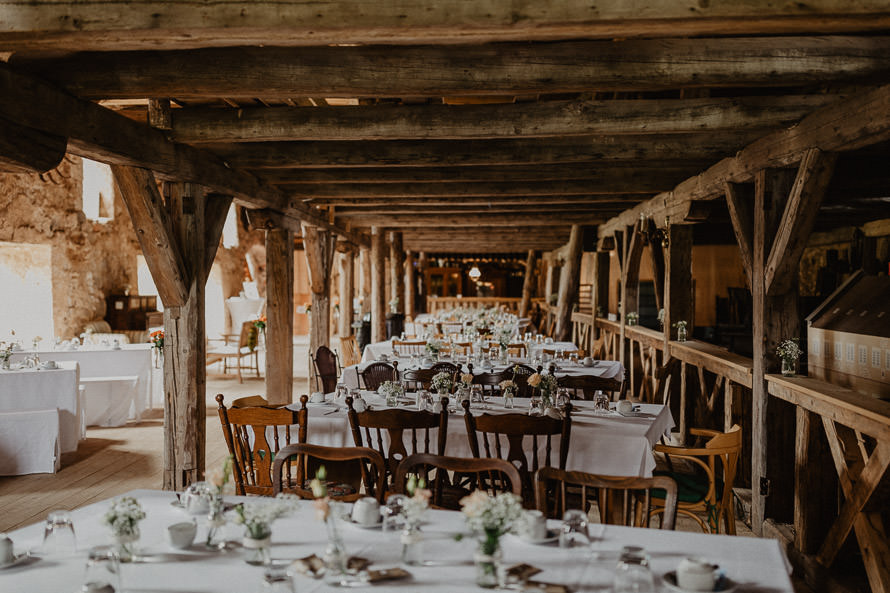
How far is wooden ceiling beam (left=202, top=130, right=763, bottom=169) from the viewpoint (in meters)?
5.46

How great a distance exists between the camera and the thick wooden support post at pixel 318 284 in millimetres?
9742

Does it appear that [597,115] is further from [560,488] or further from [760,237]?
[560,488]

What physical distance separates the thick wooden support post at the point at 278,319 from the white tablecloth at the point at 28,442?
2342 millimetres

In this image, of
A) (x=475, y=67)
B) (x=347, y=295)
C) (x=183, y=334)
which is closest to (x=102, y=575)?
(x=475, y=67)

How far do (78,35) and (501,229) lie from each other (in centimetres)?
1300

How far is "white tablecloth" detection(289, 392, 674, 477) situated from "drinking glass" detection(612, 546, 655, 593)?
2205mm

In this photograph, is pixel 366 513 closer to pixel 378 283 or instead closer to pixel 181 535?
pixel 181 535

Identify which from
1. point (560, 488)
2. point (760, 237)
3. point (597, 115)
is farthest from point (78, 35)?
point (760, 237)

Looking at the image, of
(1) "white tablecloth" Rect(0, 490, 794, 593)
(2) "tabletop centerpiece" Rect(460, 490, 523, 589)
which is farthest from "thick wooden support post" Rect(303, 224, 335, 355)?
(2) "tabletop centerpiece" Rect(460, 490, 523, 589)

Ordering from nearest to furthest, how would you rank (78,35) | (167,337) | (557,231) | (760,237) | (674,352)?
(78,35) < (760,237) < (167,337) < (674,352) < (557,231)

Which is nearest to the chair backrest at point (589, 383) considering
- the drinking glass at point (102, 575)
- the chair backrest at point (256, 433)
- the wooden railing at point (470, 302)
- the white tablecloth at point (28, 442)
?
the chair backrest at point (256, 433)

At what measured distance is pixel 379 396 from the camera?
17.8 ft

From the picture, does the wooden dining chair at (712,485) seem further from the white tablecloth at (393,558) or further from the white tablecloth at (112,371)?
the white tablecloth at (112,371)

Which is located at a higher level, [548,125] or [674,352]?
[548,125]
